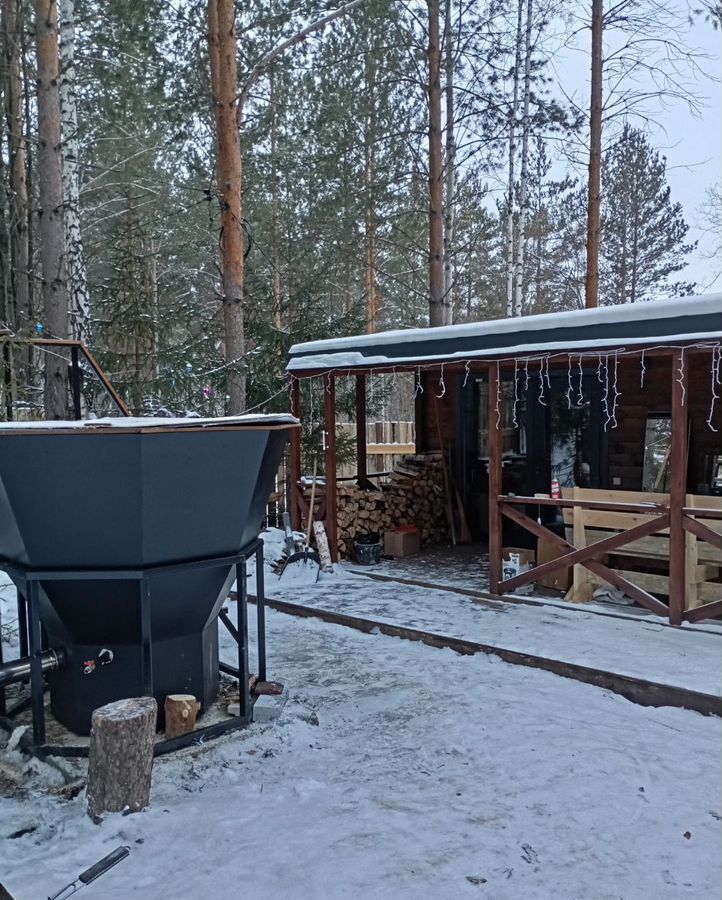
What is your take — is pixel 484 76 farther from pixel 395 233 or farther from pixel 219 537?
pixel 219 537

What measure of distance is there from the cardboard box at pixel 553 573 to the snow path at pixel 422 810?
2342 millimetres

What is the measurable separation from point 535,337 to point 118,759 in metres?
4.88

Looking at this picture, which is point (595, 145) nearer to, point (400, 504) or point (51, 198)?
point (400, 504)

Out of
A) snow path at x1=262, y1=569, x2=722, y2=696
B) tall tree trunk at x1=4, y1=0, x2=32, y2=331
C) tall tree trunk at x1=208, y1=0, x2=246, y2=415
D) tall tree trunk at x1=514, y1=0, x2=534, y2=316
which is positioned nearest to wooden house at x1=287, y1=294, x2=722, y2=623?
snow path at x1=262, y1=569, x2=722, y2=696

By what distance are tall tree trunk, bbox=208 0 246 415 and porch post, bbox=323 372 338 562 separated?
4.64ft

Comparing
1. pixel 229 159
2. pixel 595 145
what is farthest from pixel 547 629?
pixel 595 145

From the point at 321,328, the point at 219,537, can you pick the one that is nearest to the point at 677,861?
the point at 219,537

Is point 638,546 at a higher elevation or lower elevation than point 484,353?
lower

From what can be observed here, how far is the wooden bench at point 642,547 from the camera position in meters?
5.89

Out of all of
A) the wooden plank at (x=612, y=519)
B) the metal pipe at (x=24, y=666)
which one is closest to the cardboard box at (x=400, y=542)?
the wooden plank at (x=612, y=519)

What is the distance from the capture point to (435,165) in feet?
37.6

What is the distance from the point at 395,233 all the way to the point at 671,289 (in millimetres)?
8608

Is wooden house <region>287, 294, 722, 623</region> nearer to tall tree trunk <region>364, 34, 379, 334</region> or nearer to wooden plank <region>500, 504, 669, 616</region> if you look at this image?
wooden plank <region>500, 504, 669, 616</region>

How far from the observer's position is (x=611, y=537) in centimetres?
612
